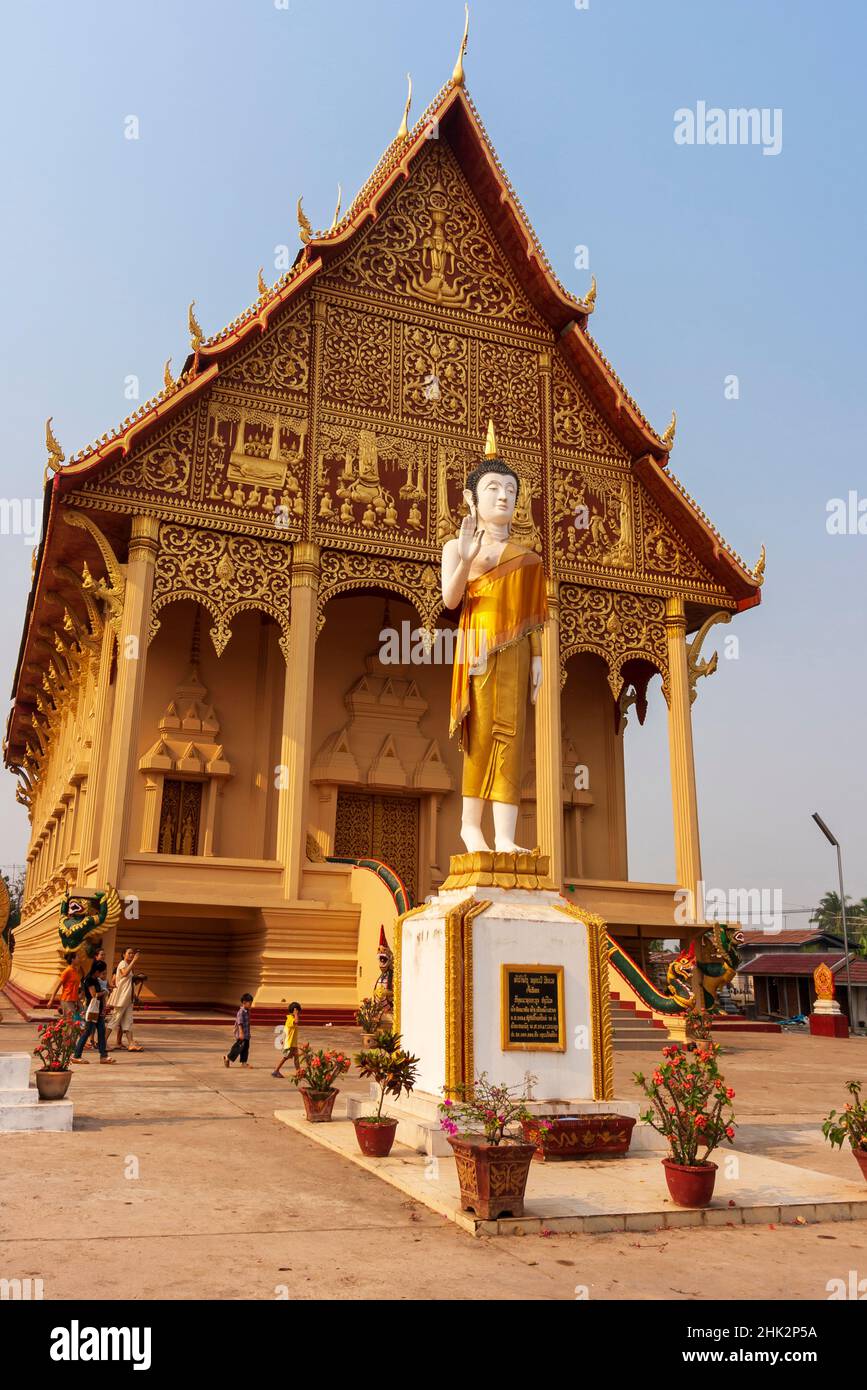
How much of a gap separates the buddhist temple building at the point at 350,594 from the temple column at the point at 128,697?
4 centimetres

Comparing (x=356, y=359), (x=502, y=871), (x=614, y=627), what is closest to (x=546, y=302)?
(x=356, y=359)

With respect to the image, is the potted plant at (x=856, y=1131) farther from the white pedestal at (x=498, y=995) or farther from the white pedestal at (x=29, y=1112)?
the white pedestal at (x=29, y=1112)

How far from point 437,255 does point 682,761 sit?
10.4 metres

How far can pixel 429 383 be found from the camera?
62.5 ft

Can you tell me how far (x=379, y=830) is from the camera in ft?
65.8

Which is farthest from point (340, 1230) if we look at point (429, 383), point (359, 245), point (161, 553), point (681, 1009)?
point (359, 245)

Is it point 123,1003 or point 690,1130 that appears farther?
point 123,1003

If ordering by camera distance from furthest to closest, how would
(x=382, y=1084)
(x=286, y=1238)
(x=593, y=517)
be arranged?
(x=593, y=517)
(x=382, y=1084)
(x=286, y=1238)

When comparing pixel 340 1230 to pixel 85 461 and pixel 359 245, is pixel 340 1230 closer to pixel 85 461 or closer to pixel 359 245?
pixel 85 461

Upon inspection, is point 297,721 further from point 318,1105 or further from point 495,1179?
point 495,1179

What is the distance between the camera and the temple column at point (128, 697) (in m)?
15.0

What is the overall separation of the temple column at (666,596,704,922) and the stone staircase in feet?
11.6

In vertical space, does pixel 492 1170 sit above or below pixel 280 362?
below

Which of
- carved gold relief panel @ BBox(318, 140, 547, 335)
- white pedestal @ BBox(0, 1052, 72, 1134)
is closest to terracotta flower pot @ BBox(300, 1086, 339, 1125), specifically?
white pedestal @ BBox(0, 1052, 72, 1134)
